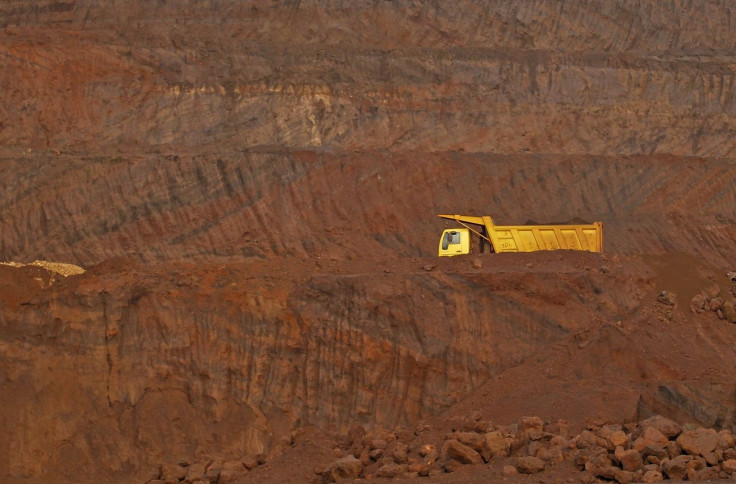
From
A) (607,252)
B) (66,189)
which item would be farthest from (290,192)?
(607,252)

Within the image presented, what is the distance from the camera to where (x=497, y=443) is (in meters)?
20.9

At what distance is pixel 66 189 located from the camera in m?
30.9

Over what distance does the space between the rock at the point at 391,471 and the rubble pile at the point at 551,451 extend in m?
0.01

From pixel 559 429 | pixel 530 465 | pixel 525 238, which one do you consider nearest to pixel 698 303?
pixel 525 238

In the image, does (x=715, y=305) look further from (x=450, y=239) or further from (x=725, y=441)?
(x=725, y=441)

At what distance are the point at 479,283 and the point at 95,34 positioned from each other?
43.3 feet

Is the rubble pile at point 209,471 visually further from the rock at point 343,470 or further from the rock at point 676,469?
the rock at point 676,469

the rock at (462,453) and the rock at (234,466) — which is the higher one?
the rock at (462,453)

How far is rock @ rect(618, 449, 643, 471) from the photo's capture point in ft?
63.2

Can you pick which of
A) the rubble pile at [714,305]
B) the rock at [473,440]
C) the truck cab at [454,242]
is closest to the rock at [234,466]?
the rock at [473,440]

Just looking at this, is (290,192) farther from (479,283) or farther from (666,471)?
(666,471)

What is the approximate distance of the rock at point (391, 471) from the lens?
68.4 feet

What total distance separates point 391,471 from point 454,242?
376 inches

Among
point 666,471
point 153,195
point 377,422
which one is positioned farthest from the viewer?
point 153,195
